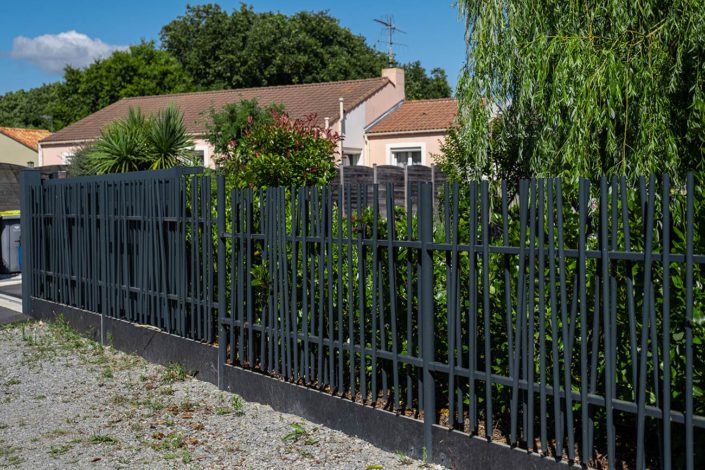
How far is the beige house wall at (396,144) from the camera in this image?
30656 millimetres

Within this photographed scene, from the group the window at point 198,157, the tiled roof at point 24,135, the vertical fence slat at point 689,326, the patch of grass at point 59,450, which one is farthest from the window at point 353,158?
the vertical fence slat at point 689,326

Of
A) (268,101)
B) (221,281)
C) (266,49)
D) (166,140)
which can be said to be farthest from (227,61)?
(221,281)

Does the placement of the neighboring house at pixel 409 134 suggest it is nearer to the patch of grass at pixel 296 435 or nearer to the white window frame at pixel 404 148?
the white window frame at pixel 404 148

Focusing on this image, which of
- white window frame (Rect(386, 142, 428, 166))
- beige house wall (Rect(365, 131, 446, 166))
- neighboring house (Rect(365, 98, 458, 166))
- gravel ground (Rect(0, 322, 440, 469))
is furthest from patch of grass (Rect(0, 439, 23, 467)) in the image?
white window frame (Rect(386, 142, 428, 166))

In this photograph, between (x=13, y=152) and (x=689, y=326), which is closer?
(x=689, y=326)

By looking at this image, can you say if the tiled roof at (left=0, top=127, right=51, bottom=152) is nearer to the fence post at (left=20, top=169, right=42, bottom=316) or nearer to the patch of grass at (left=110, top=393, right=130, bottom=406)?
the fence post at (left=20, top=169, right=42, bottom=316)

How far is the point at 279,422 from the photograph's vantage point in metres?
6.18

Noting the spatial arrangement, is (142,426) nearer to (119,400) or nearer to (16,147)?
(119,400)

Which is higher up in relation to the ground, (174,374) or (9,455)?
(174,374)

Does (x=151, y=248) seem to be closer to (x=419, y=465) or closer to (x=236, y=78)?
(x=419, y=465)

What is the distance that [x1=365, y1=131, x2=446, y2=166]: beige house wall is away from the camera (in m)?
30.7

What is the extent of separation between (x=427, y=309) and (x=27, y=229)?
744 centimetres

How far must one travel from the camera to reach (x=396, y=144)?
105ft

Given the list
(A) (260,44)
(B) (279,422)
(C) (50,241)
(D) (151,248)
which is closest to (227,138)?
(C) (50,241)
